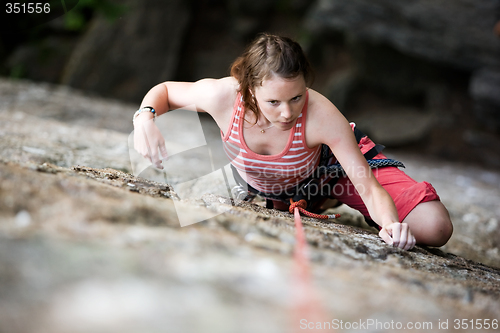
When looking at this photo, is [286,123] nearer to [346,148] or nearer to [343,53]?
[346,148]

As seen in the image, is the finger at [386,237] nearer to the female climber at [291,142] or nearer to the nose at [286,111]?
the female climber at [291,142]

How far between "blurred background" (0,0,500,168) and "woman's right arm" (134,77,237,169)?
3.42 meters

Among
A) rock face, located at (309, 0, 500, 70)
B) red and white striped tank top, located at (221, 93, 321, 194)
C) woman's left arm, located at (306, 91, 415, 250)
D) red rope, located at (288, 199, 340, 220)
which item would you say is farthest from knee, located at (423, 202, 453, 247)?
rock face, located at (309, 0, 500, 70)

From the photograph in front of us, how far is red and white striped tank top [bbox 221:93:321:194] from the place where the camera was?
1530mm

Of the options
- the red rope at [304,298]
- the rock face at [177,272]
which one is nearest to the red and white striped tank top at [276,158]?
the rock face at [177,272]

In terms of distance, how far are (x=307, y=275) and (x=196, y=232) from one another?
0.29 m

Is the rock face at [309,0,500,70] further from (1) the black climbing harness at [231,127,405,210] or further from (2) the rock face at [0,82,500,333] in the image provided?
(2) the rock face at [0,82,500,333]

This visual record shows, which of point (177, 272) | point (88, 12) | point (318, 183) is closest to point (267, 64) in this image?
point (318, 183)

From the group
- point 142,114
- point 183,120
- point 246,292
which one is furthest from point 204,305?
point 183,120

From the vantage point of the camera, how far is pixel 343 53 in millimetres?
7090

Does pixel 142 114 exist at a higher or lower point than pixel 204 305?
higher

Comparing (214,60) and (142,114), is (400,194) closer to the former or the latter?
(142,114)

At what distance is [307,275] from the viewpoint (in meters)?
0.83

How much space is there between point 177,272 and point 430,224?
129 centimetres
